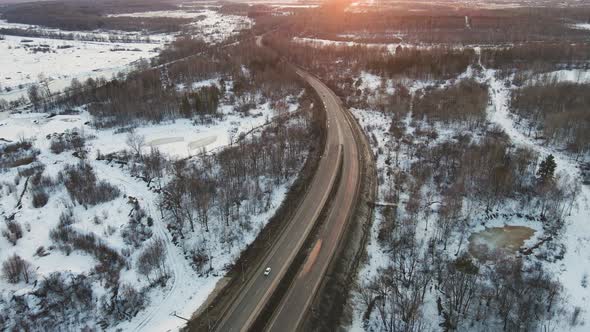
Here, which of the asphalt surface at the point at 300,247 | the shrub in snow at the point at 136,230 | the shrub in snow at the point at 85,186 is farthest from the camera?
the shrub in snow at the point at 85,186

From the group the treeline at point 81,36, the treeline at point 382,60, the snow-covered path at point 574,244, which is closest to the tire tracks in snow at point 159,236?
the snow-covered path at point 574,244

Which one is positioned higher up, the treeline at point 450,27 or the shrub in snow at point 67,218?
the treeline at point 450,27

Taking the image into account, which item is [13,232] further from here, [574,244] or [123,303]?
[574,244]

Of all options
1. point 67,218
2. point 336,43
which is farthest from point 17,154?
point 336,43

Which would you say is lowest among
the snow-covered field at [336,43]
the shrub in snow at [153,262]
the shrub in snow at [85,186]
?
the shrub in snow at [153,262]

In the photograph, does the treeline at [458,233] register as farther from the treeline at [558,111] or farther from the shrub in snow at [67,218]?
the shrub in snow at [67,218]

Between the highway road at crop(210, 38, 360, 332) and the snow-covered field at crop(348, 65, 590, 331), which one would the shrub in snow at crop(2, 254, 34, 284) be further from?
the snow-covered field at crop(348, 65, 590, 331)
